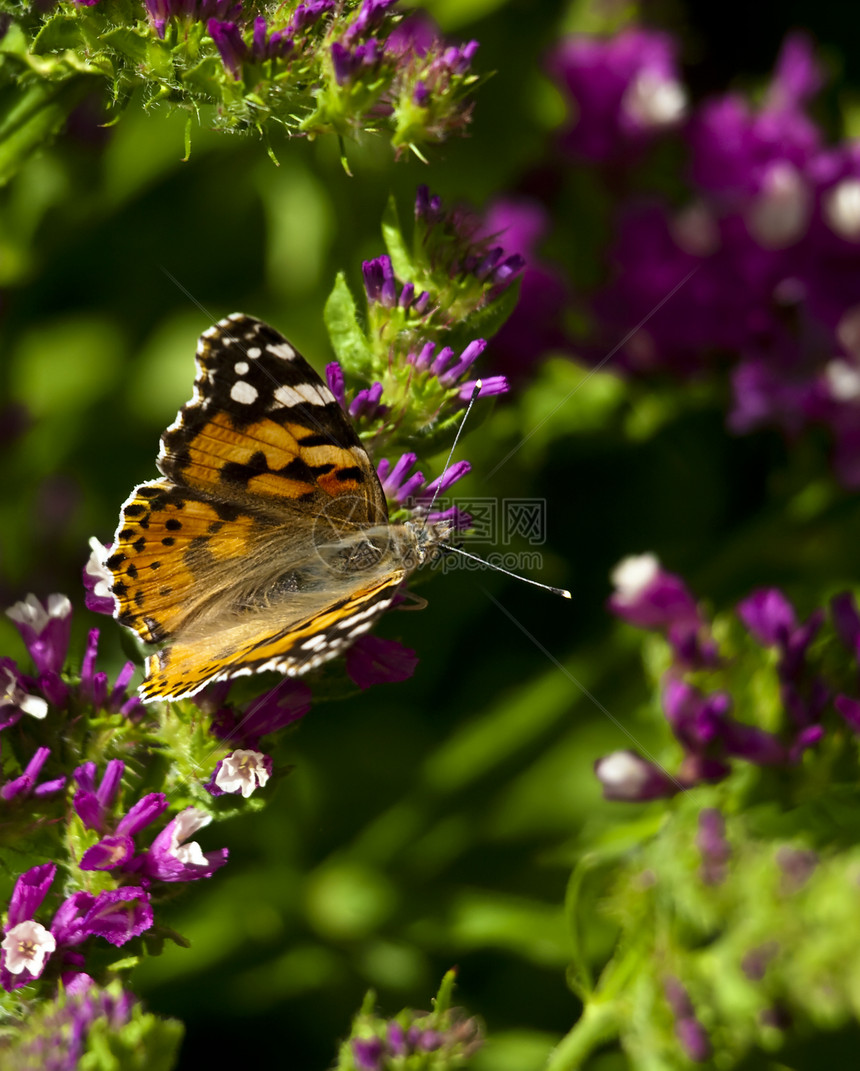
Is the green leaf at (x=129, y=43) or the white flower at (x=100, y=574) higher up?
the green leaf at (x=129, y=43)

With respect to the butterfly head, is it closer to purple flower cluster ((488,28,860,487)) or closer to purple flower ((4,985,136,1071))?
purple flower ((4,985,136,1071))

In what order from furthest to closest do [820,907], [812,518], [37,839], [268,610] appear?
[812,518] < [268,610] < [37,839] < [820,907]

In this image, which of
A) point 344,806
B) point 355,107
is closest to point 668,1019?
point 344,806

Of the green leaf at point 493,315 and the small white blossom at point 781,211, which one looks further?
the small white blossom at point 781,211

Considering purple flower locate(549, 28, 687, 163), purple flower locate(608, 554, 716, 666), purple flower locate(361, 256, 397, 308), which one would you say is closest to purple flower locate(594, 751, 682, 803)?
purple flower locate(608, 554, 716, 666)

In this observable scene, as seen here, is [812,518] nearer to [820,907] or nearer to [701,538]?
[701,538]

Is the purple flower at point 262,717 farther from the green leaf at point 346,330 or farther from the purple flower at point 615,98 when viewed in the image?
the purple flower at point 615,98

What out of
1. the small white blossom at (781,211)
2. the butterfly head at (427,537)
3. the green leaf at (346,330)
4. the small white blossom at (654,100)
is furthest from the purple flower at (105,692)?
the small white blossom at (654,100)

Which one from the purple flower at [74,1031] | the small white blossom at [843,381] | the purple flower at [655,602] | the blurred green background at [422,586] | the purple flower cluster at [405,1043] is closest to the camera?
the purple flower at [74,1031]
